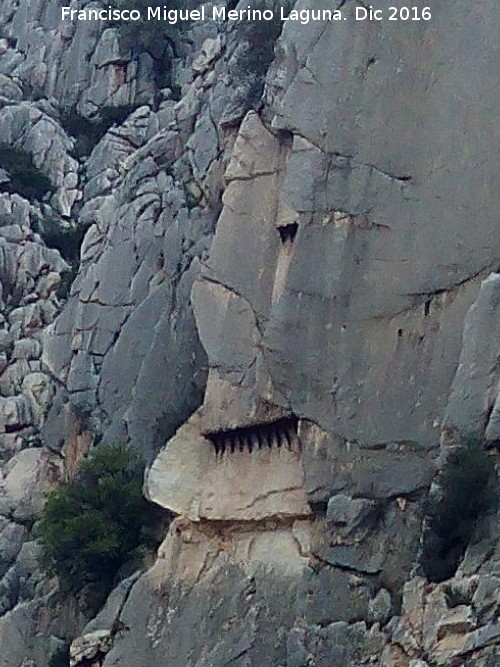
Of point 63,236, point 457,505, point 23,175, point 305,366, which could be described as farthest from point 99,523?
point 23,175

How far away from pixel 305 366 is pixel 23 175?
2319cm

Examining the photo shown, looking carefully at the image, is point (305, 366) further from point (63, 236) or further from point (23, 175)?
point (23, 175)

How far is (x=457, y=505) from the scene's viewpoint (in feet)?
83.3

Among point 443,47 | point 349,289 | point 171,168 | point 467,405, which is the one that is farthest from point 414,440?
point 171,168

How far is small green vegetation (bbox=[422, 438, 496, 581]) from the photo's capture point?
82.5ft

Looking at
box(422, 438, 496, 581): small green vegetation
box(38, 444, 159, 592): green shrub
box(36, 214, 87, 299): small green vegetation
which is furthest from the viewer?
box(36, 214, 87, 299): small green vegetation

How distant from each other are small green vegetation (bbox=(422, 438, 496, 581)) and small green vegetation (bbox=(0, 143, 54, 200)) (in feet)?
86.0

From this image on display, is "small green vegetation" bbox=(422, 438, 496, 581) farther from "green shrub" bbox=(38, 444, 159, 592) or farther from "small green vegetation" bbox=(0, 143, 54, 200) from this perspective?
"small green vegetation" bbox=(0, 143, 54, 200)

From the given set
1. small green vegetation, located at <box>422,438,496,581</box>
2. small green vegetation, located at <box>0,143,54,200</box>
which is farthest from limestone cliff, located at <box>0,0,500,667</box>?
small green vegetation, located at <box>0,143,54,200</box>

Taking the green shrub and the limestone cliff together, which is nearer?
the limestone cliff

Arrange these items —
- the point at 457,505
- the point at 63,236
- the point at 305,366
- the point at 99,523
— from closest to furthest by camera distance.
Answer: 1. the point at 457,505
2. the point at 305,366
3. the point at 99,523
4. the point at 63,236

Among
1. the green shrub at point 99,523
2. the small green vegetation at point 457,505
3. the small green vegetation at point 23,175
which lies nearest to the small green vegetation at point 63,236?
the small green vegetation at point 23,175

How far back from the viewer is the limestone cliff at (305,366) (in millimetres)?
26797

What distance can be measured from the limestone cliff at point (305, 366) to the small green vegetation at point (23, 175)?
1342 cm
